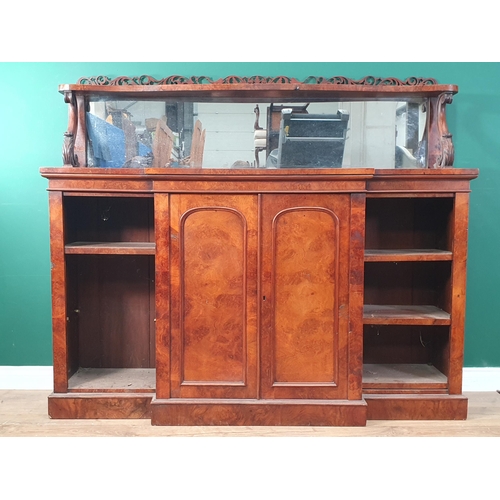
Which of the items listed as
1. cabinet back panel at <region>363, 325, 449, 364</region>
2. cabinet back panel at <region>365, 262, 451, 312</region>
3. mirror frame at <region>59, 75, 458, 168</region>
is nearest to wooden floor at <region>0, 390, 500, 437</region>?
cabinet back panel at <region>363, 325, 449, 364</region>

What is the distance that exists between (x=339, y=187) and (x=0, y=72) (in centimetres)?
216

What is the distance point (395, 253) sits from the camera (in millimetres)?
2744

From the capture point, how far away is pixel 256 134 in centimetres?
282

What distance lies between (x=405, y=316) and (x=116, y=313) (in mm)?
1660

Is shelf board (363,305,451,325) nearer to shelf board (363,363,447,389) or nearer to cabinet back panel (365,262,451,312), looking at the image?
cabinet back panel (365,262,451,312)

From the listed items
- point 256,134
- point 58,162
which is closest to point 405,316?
point 256,134

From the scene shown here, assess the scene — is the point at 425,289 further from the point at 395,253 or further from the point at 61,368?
the point at 61,368

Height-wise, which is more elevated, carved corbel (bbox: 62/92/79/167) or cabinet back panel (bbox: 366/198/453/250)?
carved corbel (bbox: 62/92/79/167)

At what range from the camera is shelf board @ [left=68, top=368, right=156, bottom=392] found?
2.77m

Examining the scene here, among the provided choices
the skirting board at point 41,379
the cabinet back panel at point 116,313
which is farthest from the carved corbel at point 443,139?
the cabinet back panel at point 116,313

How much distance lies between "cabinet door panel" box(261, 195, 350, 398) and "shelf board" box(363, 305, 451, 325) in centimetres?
22

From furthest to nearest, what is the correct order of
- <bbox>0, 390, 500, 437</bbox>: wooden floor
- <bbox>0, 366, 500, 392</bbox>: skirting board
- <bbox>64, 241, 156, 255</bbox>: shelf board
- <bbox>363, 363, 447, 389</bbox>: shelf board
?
<bbox>0, 366, 500, 392</bbox>: skirting board
<bbox>363, 363, 447, 389</bbox>: shelf board
<bbox>64, 241, 156, 255</bbox>: shelf board
<bbox>0, 390, 500, 437</bbox>: wooden floor

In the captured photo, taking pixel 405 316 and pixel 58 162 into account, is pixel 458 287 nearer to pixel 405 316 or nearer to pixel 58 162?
pixel 405 316

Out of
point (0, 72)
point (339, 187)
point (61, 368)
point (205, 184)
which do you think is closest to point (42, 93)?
point (0, 72)
